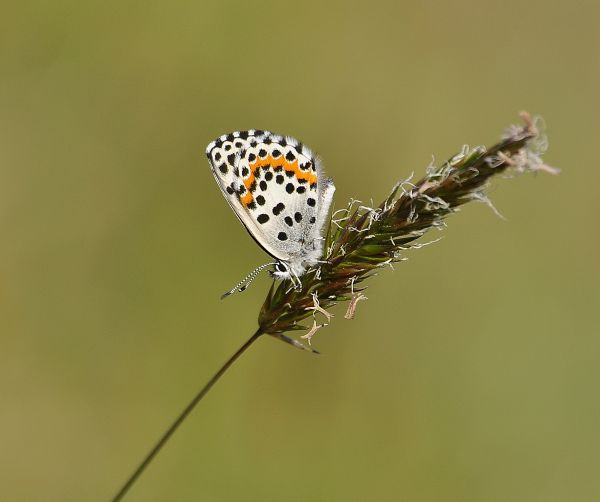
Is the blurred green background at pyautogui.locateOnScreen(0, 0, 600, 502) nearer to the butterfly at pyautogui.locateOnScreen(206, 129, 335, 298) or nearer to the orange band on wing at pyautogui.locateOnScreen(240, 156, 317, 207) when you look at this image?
the butterfly at pyautogui.locateOnScreen(206, 129, 335, 298)

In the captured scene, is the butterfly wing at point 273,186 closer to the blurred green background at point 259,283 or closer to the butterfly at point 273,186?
the butterfly at point 273,186

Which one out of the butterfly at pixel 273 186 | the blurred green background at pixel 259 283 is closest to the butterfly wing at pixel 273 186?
the butterfly at pixel 273 186

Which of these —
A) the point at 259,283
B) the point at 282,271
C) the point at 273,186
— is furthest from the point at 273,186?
the point at 259,283

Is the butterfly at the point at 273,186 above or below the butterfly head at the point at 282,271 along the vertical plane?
above

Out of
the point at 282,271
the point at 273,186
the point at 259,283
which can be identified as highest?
the point at 273,186

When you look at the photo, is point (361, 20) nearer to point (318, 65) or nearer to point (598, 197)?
point (318, 65)

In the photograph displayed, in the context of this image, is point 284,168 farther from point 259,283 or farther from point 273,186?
point 259,283
